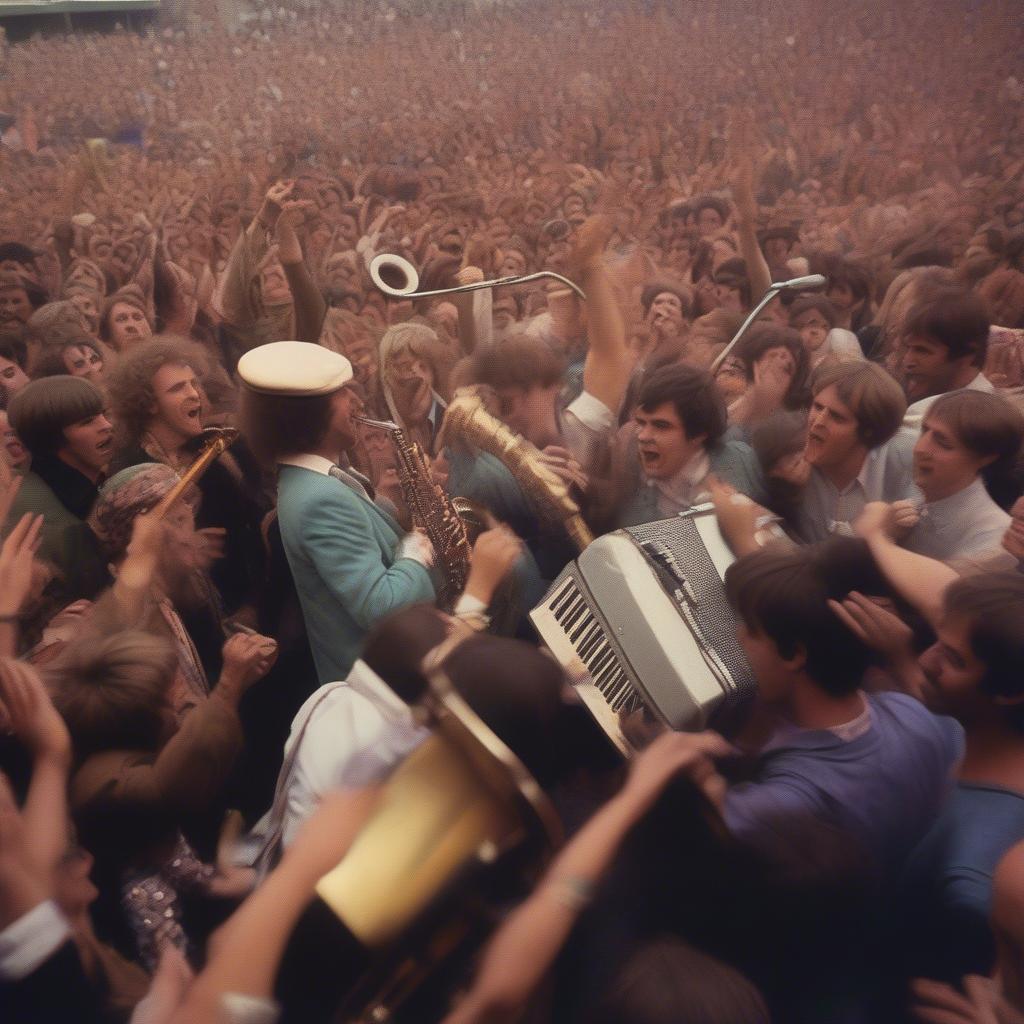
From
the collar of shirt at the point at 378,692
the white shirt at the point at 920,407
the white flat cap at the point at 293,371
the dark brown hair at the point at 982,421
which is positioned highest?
the white flat cap at the point at 293,371

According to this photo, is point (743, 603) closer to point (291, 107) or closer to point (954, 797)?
point (954, 797)

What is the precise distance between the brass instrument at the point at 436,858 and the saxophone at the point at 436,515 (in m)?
1.27

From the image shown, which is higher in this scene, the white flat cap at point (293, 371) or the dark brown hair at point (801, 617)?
the white flat cap at point (293, 371)

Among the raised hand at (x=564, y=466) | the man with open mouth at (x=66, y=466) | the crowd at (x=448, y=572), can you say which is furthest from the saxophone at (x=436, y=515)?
the man with open mouth at (x=66, y=466)

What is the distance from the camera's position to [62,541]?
6.81ft

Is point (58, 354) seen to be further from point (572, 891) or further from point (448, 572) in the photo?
point (572, 891)

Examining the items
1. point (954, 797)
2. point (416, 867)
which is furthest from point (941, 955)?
point (416, 867)

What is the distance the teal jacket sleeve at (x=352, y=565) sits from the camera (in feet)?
5.86

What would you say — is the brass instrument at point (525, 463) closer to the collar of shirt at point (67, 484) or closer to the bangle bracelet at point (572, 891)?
the collar of shirt at point (67, 484)

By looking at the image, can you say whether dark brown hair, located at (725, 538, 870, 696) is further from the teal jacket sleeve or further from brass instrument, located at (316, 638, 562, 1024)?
the teal jacket sleeve

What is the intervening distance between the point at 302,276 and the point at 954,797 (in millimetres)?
3181

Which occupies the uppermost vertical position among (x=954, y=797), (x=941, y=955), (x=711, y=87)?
(x=711, y=87)

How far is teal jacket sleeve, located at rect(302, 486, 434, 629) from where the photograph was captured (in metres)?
1.79

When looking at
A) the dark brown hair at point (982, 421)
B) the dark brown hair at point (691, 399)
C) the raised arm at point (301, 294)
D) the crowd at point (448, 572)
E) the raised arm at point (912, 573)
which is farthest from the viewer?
the raised arm at point (301, 294)
